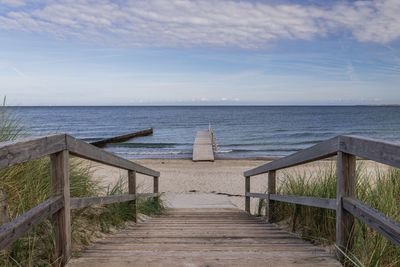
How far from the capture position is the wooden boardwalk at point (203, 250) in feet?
9.50

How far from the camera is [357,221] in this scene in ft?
10.3

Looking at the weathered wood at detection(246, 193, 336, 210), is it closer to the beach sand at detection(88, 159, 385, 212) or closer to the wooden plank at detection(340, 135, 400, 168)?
the wooden plank at detection(340, 135, 400, 168)

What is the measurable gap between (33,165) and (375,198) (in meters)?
3.42

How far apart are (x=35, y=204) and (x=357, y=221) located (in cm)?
269

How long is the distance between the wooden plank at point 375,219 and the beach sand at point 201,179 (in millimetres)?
7364

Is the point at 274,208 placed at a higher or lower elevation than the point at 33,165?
lower

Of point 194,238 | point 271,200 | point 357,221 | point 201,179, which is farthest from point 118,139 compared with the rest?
point 357,221

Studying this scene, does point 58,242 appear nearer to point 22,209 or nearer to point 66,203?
point 66,203

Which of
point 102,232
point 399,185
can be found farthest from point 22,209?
point 399,185

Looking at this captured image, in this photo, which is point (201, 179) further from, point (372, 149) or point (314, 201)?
point (372, 149)

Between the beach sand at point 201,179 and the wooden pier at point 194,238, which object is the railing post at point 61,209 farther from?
the beach sand at point 201,179

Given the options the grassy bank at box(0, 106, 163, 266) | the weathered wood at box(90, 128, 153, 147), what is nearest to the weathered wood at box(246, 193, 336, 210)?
the grassy bank at box(0, 106, 163, 266)

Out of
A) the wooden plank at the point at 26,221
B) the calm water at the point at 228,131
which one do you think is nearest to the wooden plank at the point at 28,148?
the wooden plank at the point at 26,221

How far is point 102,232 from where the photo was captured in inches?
171
